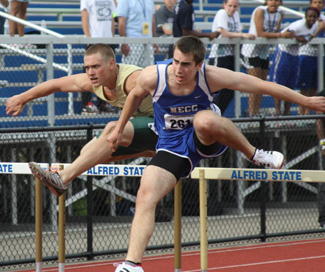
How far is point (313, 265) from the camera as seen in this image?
8.59m

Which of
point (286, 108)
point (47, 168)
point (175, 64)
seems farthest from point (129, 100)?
point (286, 108)

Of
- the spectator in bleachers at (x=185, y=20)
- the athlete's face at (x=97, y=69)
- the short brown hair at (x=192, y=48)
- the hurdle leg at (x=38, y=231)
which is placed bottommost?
the hurdle leg at (x=38, y=231)

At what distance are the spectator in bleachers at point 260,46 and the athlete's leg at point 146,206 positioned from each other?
241 inches

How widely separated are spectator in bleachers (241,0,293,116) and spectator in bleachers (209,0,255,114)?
0.25 metres

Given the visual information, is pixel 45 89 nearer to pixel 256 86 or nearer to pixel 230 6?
pixel 256 86

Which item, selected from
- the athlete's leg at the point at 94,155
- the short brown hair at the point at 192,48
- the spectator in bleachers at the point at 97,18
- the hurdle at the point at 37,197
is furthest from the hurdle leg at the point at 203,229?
the spectator in bleachers at the point at 97,18

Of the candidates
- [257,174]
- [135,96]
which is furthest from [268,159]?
[135,96]

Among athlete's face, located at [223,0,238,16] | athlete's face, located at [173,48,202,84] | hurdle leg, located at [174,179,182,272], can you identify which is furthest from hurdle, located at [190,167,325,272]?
athlete's face, located at [223,0,238,16]

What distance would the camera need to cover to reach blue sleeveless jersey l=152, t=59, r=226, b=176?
19.7 ft

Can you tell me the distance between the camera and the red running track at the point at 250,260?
8.48 m

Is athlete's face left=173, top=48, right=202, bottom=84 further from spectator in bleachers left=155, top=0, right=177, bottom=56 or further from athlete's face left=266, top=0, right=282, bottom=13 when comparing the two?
spectator in bleachers left=155, top=0, right=177, bottom=56

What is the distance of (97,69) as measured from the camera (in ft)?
21.3

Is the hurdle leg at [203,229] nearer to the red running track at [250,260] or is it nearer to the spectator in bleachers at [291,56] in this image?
the red running track at [250,260]

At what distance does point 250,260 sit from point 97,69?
141 inches
